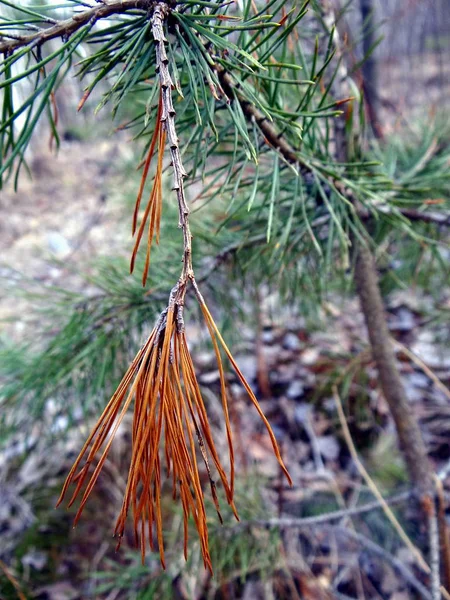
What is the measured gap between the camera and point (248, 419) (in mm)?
1809

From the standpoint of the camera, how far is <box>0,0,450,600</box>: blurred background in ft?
2.81

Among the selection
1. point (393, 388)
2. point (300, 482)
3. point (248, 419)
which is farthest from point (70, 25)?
point (248, 419)

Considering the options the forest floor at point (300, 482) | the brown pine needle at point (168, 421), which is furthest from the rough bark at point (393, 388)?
the brown pine needle at point (168, 421)

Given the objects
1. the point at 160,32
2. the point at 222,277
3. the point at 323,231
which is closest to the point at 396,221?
the point at 323,231

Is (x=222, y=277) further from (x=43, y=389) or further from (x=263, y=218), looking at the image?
(x=43, y=389)

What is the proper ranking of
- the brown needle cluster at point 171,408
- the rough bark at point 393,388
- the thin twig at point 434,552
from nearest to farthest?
1. the brown needle cluster at point 171,408
2. the thin twig at point 434,552
3. the rough bark at point 393,388

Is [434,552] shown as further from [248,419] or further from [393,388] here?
[248,419]

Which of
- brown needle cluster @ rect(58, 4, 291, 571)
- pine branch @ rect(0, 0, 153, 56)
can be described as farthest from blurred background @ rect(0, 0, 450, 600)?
brown needle cluster @ rect(58, 4, 291, 571)

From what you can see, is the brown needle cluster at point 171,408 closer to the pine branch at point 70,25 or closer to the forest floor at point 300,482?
the pine branch at point 70,25

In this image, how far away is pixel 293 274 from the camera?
92 cm

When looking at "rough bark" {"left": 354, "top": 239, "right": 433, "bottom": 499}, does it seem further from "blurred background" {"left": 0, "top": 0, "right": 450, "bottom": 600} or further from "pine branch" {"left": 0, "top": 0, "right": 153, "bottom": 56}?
"pine branch" {"left": 0, "top": 0, "right": 153, "bottom": 56}

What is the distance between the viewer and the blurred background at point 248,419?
86cm

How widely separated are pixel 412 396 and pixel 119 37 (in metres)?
1.70

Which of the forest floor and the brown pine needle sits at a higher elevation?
the brown pine needle
